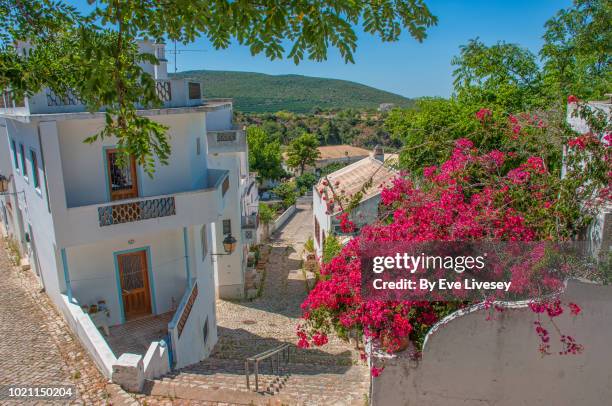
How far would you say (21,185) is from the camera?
520 inches

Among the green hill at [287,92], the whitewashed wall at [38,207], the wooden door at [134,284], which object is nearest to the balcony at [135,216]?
the whitewashed wall at [38,207]

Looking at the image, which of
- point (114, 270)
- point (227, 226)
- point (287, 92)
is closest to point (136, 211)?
point (114, 270)

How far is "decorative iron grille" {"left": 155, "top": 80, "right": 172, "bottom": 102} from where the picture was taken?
1097 cm

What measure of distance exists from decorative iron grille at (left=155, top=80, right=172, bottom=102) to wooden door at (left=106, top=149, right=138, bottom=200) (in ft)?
5.61

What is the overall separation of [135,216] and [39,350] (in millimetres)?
3337

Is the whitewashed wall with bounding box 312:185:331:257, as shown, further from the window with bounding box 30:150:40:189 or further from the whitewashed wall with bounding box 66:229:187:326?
the window with bounding box 30:150:40:189

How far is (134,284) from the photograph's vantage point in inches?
478

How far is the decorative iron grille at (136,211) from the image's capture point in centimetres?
1044

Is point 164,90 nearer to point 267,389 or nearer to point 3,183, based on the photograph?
point 3,183

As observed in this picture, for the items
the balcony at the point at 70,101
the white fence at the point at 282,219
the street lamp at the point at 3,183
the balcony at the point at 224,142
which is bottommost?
the white fence at the point at 282,219

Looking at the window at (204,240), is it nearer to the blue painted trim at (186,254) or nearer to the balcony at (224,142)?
the blue painted trim at (186,254)

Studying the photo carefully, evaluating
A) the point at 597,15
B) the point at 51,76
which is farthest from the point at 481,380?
the point at 597,15

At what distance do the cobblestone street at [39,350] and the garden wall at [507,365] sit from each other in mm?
4931

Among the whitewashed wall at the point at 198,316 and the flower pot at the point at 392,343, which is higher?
the flower pot at the point at 392,343
